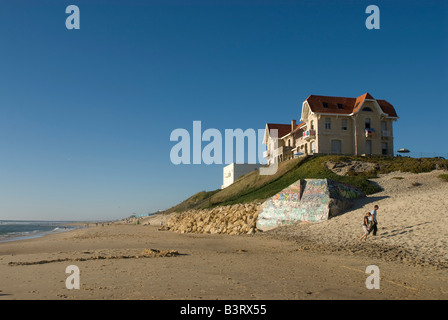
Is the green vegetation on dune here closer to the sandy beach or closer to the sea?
the sandy beach

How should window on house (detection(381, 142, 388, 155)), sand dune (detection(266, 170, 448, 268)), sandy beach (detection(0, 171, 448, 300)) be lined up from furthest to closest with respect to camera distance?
window on house (detection(381, 142, 388, 155)) → sand dune (detection(266, 170, 448, 268)) → sandy beach (detection(0, 171, 448, 300))

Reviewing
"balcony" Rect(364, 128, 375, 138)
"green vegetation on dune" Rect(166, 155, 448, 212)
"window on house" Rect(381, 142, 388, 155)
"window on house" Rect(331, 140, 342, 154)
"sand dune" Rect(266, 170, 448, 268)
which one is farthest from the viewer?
"window on house" Rect(381, 142, 388, 155)

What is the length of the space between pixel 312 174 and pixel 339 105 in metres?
15.4

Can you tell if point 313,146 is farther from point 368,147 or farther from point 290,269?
point 290,269

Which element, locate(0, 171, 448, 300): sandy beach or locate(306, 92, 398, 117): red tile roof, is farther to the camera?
locate(306, 92, 398, 117): red tile roof

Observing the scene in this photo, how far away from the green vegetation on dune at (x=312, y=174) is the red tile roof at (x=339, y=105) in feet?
25.3

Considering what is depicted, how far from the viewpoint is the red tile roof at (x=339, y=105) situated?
154ft

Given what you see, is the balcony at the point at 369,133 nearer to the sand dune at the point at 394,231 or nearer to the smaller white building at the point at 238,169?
the sand dune at the point at 394,231

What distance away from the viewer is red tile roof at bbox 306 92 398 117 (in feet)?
154

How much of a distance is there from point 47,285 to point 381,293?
9065 millimetres

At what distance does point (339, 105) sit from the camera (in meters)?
48.1

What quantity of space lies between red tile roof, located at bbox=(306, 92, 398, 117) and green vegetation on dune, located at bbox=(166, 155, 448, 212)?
7711 mm

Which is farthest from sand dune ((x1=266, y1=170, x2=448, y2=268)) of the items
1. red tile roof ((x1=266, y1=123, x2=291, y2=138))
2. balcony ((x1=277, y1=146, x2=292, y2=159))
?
red tile roof ((x1=266, y1=123, x2=291, y2=138))
